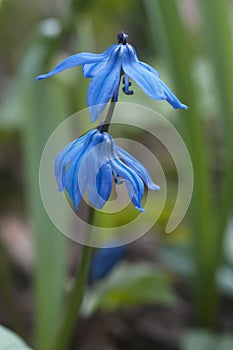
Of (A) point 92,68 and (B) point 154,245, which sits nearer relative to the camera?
(A) point 92,68

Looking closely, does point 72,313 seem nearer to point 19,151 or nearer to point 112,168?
point 112,168

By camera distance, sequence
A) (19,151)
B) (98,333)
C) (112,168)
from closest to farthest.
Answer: (112,168) < (98,333) < (19,151)

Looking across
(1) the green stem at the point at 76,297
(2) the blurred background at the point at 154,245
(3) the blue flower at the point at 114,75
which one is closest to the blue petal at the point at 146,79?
(3) the blue flower at the point at 114,75

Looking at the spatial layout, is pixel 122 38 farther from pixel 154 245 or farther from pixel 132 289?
pixel 154 245

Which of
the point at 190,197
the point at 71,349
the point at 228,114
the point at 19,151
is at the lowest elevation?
the point at 71,349

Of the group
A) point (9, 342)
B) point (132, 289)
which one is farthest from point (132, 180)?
point (132, 289)

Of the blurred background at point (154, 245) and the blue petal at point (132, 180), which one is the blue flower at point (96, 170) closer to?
the blue petal at point (132, 180)

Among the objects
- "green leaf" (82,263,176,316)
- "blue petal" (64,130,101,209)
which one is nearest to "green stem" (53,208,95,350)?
"blue petal" (64,130,101,209)

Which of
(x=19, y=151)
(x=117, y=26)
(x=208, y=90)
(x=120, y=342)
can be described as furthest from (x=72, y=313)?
(x=117, y=26)
